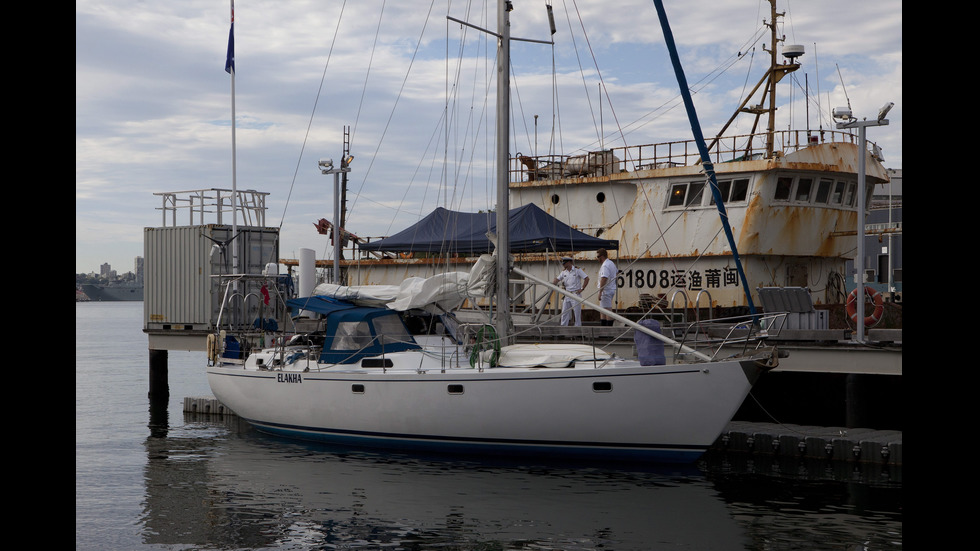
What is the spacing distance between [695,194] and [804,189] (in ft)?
8.94

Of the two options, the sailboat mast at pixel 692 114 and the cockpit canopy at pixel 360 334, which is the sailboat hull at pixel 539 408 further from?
Result: the sailboat mast at pixel 692 114

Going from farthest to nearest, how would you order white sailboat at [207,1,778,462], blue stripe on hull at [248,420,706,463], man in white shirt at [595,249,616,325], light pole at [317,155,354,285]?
1. light pole at [317,155,354,285]
2. man in white shirt at [595,249,616,325]
3. blue stripe on hull at [248,420,706,463]
4. white sailboat at [207,1,778,462]

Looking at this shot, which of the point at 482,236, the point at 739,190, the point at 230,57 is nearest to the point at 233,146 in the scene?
the point at 230,57

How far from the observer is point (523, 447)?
45.6ft

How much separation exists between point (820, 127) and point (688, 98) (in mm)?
10402

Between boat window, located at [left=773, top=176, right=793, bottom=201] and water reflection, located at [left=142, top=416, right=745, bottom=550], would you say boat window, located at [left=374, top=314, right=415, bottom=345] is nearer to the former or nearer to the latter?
water reflection, located at [left=142, top=416, right=745, bottom=550]

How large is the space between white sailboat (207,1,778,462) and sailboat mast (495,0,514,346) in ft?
0.07

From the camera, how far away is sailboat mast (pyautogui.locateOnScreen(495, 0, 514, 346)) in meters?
14.9

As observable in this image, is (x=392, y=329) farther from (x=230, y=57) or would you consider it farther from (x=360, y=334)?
(x=230, y=57)

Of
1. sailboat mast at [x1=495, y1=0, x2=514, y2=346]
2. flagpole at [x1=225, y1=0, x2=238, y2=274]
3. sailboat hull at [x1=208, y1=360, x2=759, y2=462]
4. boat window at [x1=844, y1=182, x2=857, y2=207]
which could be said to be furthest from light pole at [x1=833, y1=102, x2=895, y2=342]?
flagpole at [x1=225, y1=0, x2=238, y2=274]

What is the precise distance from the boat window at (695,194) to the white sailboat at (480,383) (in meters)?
7.99
